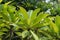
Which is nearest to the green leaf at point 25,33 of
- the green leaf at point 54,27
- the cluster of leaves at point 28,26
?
the cluster of leaves at point 28,26

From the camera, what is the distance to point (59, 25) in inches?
69.4

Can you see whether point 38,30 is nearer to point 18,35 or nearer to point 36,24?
point 36,24

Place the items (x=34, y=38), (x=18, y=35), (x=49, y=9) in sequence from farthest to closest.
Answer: (x=49, y=9)
(x=18, y=35)
(x=34, y=38)

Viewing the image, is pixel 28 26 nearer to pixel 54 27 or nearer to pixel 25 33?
pixel 25 33

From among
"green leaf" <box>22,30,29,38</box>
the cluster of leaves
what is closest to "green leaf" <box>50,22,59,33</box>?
the cluster of leaves

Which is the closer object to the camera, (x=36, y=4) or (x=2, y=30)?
(x=2, y=30)

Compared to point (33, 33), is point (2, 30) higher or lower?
higher

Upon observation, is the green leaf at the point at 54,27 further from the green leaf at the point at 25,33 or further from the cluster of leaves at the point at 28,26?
the green leaf at the point at 25,33

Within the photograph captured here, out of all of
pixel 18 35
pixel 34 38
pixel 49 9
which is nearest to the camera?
pixel 34 38

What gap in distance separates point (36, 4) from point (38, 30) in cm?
207

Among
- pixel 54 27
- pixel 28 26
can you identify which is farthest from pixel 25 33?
pixel 54 27

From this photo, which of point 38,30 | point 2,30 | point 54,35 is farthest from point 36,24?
point 2,30

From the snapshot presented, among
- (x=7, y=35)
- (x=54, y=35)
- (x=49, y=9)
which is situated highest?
(x=49, y=9)

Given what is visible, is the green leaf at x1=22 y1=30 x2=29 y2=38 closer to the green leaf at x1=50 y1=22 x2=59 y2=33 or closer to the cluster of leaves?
the cluster of leaves
